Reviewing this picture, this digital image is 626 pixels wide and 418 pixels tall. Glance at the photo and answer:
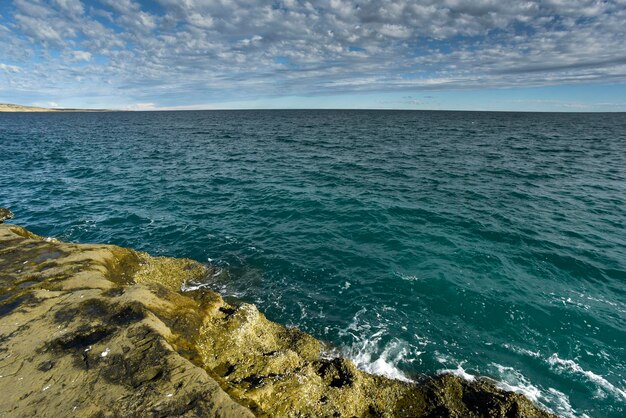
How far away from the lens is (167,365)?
8.48m

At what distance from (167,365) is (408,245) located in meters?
17.3

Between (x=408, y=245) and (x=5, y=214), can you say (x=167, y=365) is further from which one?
(x=5, y=214)

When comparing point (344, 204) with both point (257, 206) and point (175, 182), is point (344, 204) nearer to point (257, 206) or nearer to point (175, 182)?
point (257, 206)

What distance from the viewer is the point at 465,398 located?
10469mm

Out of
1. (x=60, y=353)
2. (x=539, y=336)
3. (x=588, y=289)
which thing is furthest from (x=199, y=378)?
(x=588, y=289)

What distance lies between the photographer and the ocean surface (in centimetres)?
1322

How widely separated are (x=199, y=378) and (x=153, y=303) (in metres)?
4.42

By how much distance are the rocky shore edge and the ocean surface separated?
2.13m

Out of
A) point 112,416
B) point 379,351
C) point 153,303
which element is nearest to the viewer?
point 112,416

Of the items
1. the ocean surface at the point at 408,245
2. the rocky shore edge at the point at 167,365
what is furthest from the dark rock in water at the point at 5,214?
the rocky shore edge at the point at 167,365

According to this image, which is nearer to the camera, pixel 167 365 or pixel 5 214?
pixel 167 365

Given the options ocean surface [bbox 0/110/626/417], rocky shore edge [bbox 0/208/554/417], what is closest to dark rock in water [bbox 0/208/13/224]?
ocean surface [bbox 0/110/626/417]

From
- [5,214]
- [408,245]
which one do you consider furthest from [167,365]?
[5,214]

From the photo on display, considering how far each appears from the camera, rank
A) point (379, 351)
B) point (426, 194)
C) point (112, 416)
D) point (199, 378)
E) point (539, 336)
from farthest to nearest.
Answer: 1. point (426, 194)
2. point (539, 336)
3. point (379, 351)
4. point (199, 378)
5. point (112, 416)
